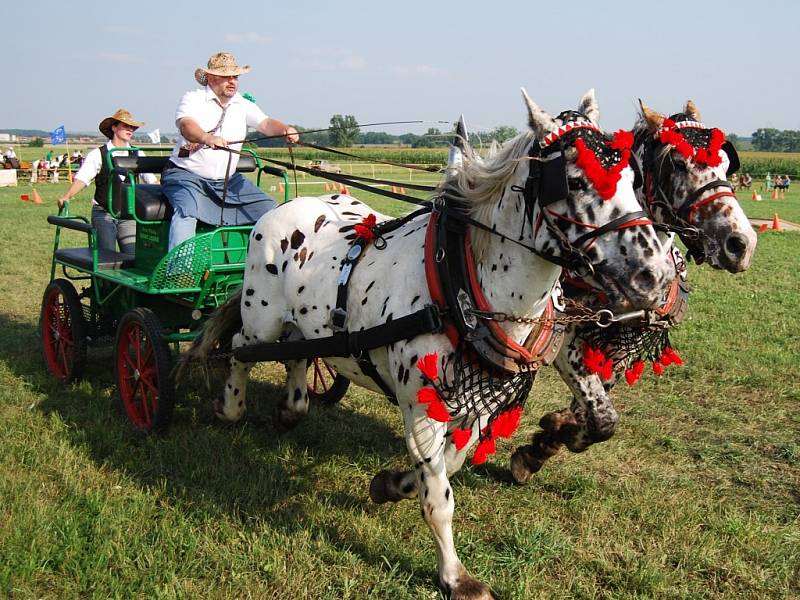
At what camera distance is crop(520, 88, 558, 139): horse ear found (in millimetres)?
2826

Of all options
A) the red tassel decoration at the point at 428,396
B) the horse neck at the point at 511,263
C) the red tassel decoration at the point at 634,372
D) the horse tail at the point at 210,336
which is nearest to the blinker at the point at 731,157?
the red tassel decoration at the point at 634,372

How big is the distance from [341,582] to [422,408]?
0.96m

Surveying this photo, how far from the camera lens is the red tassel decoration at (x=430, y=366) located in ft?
10.2

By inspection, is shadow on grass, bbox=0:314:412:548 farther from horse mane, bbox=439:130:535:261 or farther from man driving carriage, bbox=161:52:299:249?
horse mane, bbox=439:130:535:261

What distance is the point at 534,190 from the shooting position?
113 inches

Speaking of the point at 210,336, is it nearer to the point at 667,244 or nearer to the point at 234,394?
the point at 234,394

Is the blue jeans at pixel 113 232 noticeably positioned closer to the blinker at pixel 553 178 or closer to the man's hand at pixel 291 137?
the man's hand at pixel 291 137

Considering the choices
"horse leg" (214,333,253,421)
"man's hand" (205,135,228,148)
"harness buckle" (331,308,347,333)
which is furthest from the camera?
"man's hand" (205,135,228,148)

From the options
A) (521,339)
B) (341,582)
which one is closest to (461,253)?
(521,339)

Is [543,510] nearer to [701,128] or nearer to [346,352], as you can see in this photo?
[346,352]

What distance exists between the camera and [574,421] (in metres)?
4.38

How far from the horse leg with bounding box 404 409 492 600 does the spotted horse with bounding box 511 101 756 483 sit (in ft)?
3.81

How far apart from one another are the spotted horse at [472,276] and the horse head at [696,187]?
3.44ft

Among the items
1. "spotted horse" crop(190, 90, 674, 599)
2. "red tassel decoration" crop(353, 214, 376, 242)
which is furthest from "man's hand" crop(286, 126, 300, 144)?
"red tassel decoration" crop(353, 214, 376, 242)
